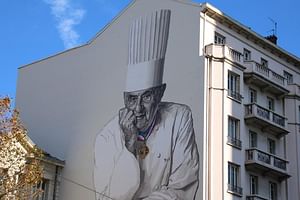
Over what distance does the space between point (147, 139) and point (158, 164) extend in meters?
2.02

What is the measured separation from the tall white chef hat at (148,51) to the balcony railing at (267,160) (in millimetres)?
7369

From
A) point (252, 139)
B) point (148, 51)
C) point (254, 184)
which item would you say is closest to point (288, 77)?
point (252, 139)

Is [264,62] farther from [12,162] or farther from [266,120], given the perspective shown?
[12,162]

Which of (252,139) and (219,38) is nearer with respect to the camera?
(219,38)

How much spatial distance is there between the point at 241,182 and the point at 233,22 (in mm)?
10305

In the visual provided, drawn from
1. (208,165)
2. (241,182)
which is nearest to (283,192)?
(241,182)

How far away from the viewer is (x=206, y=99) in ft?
123

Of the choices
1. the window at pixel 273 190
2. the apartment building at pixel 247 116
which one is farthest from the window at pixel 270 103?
the window at pixel 273 190

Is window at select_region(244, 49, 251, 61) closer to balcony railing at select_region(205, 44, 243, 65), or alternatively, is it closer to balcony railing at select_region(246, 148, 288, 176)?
balcony railing at select_region(205, 44, 243, 65)

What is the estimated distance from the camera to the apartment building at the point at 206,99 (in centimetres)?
3766

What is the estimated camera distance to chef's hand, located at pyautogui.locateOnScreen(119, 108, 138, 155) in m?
40.2

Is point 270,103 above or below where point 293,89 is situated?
below

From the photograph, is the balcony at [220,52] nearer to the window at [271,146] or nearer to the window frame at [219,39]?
the window frame at [219,39]

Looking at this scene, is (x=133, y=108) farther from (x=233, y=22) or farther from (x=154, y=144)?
(x=233, y=22)
